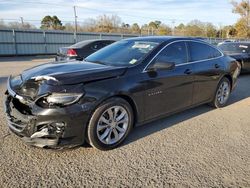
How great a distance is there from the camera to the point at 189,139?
4.12m

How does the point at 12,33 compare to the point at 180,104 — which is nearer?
the point at 180,104

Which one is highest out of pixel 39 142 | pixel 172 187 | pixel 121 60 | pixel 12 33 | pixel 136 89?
pixel 12 33

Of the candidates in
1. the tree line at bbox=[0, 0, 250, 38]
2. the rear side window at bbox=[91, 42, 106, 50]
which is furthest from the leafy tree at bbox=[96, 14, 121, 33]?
the rear side window at bbox=[91, 42, 106, 50]

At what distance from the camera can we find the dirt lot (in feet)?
9.73

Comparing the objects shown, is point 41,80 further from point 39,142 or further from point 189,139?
point 189,139

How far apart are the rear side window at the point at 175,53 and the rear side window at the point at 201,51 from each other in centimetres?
22

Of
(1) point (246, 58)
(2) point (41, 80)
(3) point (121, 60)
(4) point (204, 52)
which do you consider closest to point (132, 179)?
(2) point (41, 80)

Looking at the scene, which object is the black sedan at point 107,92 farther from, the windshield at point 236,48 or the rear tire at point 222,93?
the windshield at point 236,48

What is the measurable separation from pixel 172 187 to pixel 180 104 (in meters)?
2.12

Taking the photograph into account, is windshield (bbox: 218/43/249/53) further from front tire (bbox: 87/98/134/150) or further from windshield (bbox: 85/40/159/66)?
front tire (bbox: 87/98/134/150)

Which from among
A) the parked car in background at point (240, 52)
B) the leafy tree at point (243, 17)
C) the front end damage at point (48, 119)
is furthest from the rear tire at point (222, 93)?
the leafy tree at point (243, 17)

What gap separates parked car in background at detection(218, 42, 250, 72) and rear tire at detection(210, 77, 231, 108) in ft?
13.9

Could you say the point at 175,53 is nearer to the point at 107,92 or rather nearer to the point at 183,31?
the point at 107,92

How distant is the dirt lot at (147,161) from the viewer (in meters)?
2.96
